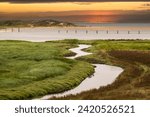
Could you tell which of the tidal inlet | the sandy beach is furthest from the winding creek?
the sandy beach

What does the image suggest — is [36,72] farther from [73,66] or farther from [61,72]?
[73,66]

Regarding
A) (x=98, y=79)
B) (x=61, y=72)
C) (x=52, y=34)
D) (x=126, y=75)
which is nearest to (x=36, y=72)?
(x=61, y=72)

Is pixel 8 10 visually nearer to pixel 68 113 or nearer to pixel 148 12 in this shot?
pixel 148 12

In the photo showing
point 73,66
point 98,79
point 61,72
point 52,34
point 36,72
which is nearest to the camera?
point 36,72

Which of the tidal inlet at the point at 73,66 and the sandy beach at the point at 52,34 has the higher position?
the tidal inlet at the point at 73,66

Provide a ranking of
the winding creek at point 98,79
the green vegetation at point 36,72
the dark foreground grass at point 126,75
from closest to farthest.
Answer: the dark foreground grass at point 126,75 < the green vegetation at point 36,72 < the winding creek at point 98,79

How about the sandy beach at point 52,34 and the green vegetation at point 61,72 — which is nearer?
the green vegetation at point 61,72

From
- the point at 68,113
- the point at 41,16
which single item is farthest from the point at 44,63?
the point at 68,113

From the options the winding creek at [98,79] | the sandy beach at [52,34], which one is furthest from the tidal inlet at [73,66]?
the sandy beach at [52,34]

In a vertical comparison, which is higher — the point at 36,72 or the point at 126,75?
the point at 36,72

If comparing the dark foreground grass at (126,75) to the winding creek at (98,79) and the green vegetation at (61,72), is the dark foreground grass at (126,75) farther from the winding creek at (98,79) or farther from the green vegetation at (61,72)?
the winding creek at (98,79)
